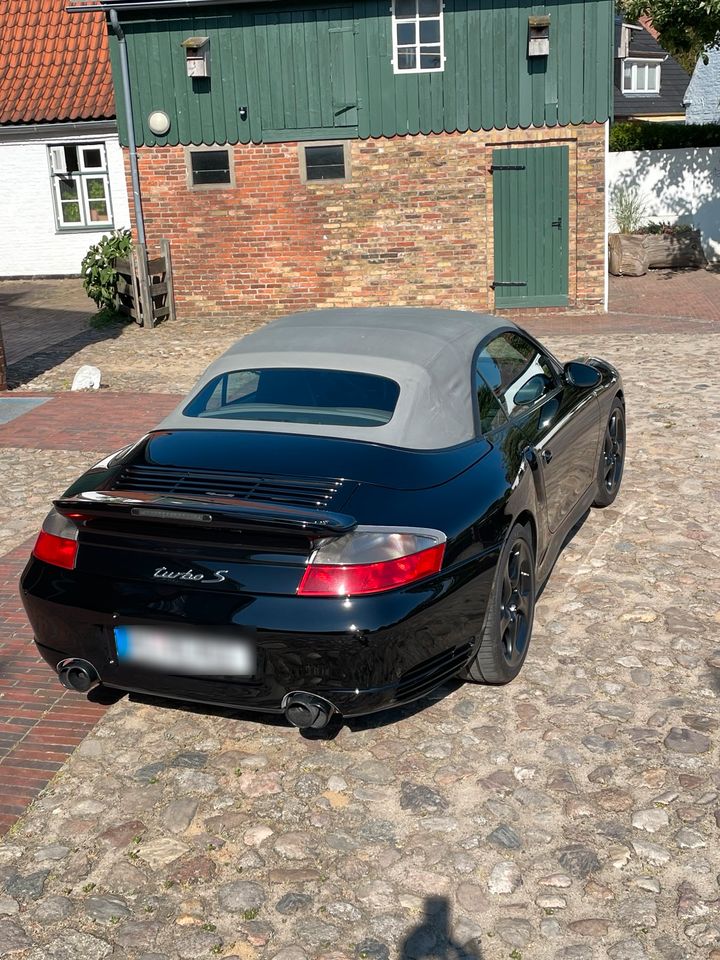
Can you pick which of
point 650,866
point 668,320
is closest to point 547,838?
point 650,866

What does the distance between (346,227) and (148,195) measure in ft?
10.3

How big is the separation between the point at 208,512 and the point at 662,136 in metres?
22.5

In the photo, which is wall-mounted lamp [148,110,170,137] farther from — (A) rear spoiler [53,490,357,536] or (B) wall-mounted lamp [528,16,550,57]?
(A) rear spoiler [53,490,357,536]

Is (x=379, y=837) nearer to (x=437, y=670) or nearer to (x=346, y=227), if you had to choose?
(x=437, y=670)

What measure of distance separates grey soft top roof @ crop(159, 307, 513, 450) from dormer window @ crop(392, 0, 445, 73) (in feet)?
37.2

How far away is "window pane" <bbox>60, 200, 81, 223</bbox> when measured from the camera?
74.7ft

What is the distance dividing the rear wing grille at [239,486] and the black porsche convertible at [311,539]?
0.4 inches

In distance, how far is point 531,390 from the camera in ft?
19.2

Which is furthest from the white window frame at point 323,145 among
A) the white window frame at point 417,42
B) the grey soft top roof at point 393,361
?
the grey soft top roof at point 393,361

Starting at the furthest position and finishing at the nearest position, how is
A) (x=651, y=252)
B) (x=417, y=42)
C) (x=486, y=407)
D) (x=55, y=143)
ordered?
(x=55, y=143) < (x=651, y=252) < (x=417, y=42) < (x=486, y=407)

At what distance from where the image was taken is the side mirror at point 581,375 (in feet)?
20.5

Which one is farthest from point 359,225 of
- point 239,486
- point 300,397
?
point 239,486

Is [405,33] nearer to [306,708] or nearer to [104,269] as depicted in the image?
[104,269]

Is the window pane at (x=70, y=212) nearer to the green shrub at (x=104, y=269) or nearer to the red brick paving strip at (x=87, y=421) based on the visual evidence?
the green shrub at (x=104, y=269)
